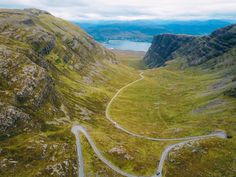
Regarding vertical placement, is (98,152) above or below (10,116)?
below

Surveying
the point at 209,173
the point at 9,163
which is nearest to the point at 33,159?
the point at 9,163

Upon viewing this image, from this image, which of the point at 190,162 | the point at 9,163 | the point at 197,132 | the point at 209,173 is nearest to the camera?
the point at 9,163

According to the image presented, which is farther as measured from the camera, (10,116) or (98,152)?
(10,116)

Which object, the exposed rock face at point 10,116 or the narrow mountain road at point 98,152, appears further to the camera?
the exposed rock face at point 10,116

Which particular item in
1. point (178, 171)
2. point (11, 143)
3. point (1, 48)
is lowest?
point (178, 171)

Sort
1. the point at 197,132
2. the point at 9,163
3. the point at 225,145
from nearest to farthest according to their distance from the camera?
the point at 9,163 < the point at 225,145 < the point at 197,132

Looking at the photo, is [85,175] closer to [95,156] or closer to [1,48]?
[95,156]

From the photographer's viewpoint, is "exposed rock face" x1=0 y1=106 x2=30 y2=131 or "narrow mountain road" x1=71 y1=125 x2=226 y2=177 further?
"exposed rock face" x1=0 y1=106 x2=30 y2=131

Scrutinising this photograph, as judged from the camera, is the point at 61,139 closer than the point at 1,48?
Yes

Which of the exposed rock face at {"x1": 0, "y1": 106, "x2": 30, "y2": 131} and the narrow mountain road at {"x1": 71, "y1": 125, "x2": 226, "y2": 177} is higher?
the exposed rock face at {"x1": 0, "y1": 106, "x2": 30, "y2": 131}

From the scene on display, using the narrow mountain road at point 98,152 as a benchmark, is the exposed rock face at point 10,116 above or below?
above

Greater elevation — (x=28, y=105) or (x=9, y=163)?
(x=28, y=105)
